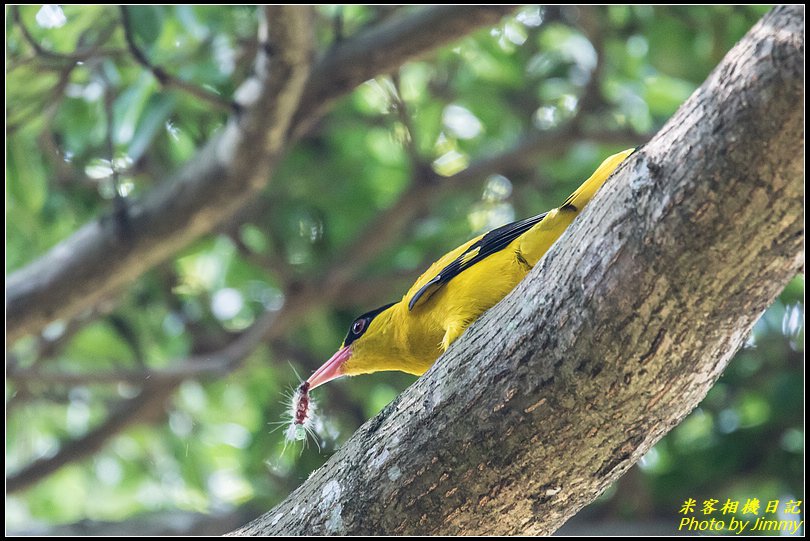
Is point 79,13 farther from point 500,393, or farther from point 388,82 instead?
point 500,393

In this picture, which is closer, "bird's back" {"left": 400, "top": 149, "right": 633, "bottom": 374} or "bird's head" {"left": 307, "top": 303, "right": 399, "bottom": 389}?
"bird's back" {"left": 400, "top": 149, "right": 633, "bottom": 374}

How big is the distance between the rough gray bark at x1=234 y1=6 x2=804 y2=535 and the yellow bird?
0.64m

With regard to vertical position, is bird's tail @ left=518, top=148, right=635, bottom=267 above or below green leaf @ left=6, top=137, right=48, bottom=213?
below

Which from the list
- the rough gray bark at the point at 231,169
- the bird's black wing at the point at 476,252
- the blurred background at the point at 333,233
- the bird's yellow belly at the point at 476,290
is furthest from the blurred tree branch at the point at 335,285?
the bird's yellow belly at the point at 476,290

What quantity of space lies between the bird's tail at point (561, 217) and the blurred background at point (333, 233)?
7.53ft

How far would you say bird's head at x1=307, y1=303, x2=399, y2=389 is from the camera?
3.98 meters

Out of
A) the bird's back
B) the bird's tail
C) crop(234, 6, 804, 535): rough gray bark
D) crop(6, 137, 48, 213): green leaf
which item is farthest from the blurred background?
crop(234, 6, 804, 535): rough gray bark

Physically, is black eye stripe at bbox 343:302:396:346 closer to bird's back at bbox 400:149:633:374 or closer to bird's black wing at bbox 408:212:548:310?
bird's back at bbox 400:149:633:374

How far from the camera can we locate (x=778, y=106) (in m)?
1.88

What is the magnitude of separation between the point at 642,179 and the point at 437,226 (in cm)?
384

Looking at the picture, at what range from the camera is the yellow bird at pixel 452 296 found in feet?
10.4

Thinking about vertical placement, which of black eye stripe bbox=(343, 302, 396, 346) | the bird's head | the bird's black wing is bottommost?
the bird's black wing

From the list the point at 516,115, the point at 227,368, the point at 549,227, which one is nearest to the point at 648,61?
the point at 516,115

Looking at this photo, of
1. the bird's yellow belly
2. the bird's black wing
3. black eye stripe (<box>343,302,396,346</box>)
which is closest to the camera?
the bird's yellow belly
